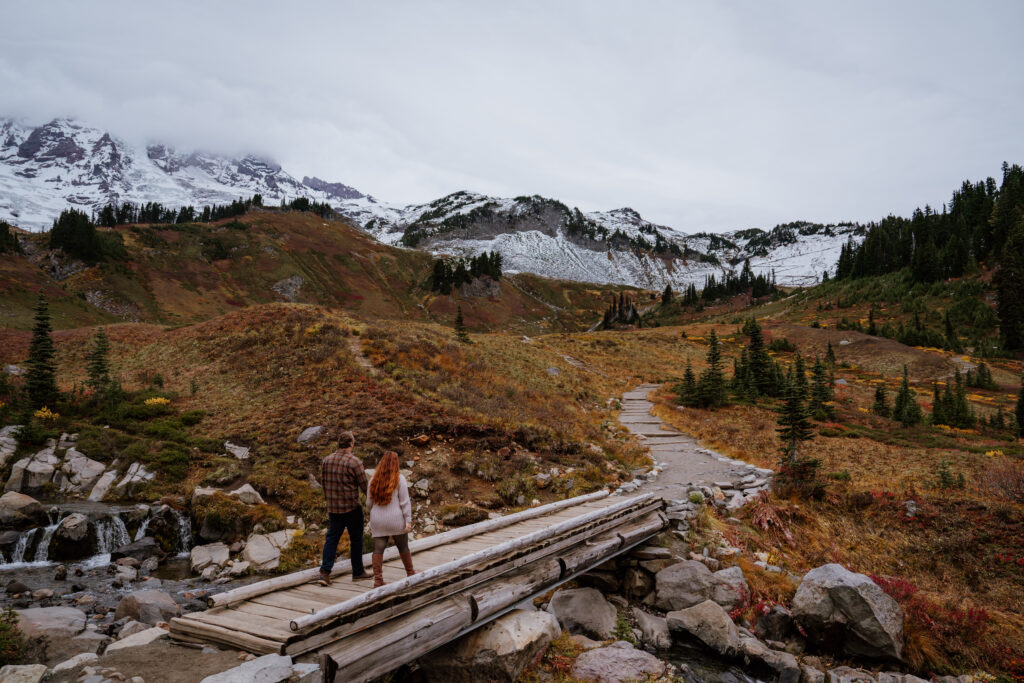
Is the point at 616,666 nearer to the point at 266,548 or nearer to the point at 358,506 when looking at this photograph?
the point at 358,506

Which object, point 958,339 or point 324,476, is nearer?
point 324,476

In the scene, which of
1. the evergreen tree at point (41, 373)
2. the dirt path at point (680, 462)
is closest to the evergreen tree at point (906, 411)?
the dirt path at point (680, 462)

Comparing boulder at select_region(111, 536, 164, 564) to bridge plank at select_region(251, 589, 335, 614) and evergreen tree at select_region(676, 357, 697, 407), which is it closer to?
bridge plank at select_region(251, 589, 335, 614)

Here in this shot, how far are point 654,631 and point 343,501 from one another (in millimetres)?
6921

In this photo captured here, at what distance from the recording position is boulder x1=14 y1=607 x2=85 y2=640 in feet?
26.4

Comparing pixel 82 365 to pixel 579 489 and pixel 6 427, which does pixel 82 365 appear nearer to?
pixel 6 427

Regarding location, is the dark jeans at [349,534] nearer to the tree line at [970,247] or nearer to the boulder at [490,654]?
the boulder at [490,654]

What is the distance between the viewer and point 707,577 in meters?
10.7

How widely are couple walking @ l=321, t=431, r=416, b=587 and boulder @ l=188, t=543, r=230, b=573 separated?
7.03m

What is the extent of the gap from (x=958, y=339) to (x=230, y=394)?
88.4 meters

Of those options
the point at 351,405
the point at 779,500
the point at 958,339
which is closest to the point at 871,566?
the point at 779,500

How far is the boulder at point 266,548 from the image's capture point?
40.2ft

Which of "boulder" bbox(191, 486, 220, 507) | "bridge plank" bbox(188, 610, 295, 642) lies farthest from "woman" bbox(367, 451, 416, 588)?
"boulder" bbox(191, 486, 220, 507)

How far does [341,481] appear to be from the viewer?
7453 millimetres
